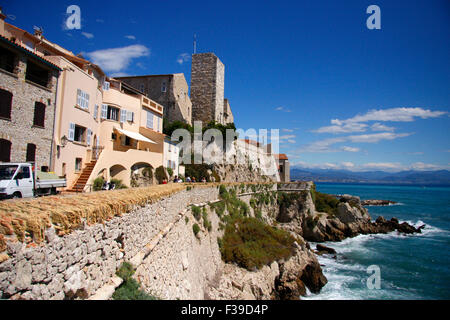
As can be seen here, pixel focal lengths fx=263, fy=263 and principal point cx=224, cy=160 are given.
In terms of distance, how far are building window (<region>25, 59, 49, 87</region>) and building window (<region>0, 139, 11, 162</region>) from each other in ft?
13.5

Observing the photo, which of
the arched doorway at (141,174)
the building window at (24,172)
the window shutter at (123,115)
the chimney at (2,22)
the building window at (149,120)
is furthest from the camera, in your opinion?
the building window at (149,120)

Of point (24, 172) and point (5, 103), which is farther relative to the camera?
point (5, 103)

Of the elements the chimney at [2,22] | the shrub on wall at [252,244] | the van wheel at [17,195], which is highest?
the chimney at [2,22]

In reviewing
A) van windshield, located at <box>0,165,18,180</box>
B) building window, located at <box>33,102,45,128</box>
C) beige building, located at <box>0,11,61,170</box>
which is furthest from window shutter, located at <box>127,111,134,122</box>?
van windshield, located at <box>0,165,18,180</box>

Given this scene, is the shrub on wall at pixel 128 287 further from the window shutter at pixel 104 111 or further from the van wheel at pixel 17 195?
the window shutter at pixel 104 111

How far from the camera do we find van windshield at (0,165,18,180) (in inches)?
380

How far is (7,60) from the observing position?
43.4ft

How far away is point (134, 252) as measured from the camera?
7309 mm

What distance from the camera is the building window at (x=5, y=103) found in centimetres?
1260

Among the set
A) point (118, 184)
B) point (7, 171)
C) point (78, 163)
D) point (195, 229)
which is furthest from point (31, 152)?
point (195, 229)

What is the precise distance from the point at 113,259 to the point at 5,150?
10889mm

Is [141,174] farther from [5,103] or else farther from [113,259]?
[113,259]

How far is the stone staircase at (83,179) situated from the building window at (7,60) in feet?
22.4

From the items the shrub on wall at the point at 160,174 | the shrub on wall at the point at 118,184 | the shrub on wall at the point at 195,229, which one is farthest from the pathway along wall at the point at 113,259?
the shrub on wall at the point at 160,174
